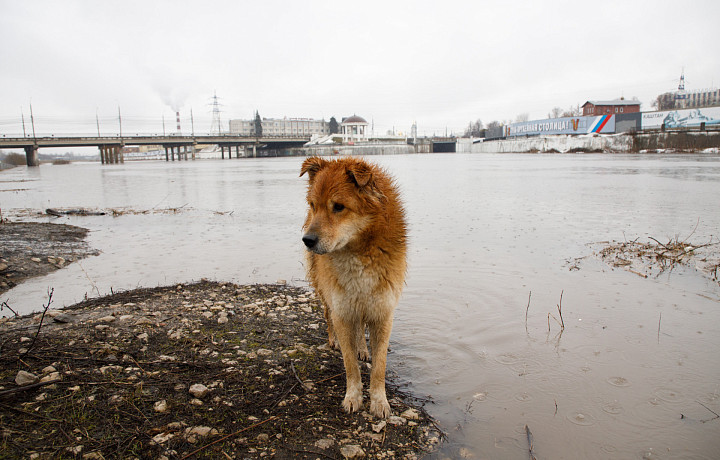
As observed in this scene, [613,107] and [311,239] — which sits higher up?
[613,107]

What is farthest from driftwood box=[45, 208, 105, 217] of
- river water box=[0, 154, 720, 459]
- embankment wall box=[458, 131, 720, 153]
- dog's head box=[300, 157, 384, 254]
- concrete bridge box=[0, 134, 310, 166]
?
concrete bridge box=[0, 134, 310, 166]

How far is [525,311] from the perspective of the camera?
6789mm

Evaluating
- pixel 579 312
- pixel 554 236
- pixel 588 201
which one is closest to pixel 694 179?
pixel 588 201

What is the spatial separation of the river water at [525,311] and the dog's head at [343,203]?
206cm

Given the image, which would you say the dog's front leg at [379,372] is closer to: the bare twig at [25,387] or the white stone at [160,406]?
the white stone at [160,406]

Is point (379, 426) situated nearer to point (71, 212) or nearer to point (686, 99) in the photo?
point (71, 212)

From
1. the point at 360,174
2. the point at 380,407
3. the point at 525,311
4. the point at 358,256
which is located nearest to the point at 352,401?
the point at 380,407

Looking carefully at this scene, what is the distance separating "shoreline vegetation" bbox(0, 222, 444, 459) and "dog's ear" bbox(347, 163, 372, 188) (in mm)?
2126

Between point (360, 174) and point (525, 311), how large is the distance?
14.1ft

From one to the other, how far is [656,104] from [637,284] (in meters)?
193

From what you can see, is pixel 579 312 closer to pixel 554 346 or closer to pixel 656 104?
pixel 554 346

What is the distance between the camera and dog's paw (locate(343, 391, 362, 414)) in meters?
4.10

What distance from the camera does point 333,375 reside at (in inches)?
185

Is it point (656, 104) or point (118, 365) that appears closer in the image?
point (118, 365)
